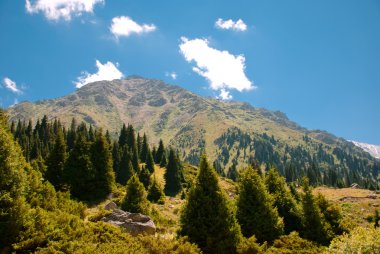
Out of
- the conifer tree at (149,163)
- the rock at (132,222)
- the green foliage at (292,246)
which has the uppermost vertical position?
the conifer tree at (149,163)

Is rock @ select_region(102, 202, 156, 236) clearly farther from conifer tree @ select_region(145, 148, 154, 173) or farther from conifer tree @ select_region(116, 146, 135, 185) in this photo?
conifer tree @ select_region(145, 148, 154, 173)

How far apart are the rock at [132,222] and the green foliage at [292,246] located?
9591mm

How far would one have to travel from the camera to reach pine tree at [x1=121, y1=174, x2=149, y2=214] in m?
34.6

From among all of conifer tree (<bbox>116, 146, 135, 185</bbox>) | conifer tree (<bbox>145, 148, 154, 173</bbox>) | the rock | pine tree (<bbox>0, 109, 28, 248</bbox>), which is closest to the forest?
pine tree (<bbox>0, 109, 28, 248</bbox>)

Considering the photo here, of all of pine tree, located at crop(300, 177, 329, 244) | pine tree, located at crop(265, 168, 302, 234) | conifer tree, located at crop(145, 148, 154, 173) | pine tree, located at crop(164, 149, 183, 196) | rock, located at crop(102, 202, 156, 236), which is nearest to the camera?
rock, located at crop(102, 202, 156, 236)

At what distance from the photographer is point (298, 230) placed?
1319 inches

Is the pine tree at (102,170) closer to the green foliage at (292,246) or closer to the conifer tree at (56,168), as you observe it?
the conifer tree at (56,168)

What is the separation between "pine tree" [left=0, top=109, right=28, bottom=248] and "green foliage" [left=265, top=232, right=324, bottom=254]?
1775 centimetres

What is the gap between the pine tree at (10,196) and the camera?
15.4 m

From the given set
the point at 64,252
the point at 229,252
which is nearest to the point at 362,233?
the point at 229,252

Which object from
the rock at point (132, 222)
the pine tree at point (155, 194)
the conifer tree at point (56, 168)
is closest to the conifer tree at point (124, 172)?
the pine tree at point (155, 194)

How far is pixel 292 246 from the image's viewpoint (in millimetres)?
26844

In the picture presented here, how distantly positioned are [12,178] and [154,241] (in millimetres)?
8680

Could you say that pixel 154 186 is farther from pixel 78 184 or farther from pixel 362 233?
pixel 362 233
